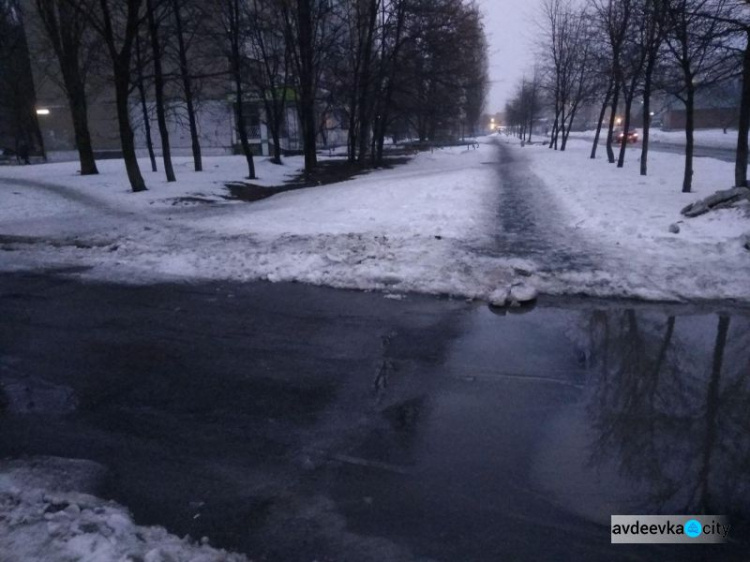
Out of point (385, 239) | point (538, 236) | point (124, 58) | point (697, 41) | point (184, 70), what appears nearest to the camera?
point (385, 239)

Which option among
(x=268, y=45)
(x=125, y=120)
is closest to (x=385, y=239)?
(x=125, y=120)

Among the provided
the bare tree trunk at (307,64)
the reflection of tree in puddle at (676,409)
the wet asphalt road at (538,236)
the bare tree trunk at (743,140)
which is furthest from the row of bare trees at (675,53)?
the bare tree trunk at (307,64)

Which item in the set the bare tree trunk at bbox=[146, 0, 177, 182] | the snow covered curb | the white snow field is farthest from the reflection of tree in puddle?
the bare tree trunk at bbox=[146, 0, 177, 182]

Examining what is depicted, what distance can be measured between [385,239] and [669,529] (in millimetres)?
8333

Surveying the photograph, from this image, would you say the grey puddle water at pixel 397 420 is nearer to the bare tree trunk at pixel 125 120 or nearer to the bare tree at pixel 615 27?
the bare tree trunk at pixel 125 120

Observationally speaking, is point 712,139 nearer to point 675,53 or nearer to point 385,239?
point 675,53

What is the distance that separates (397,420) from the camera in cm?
454

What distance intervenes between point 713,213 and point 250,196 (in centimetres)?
1516

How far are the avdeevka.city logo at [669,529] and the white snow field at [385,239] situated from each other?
4708 millimetres

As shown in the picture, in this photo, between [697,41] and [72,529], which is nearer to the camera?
[72,529]

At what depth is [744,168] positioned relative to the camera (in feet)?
47.2

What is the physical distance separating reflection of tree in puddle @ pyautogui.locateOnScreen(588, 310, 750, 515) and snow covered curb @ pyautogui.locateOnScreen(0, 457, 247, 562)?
2724mm

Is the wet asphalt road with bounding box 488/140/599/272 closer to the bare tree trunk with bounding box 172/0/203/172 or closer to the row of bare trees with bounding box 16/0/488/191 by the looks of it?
the bare tree trunk with bounding box 172/0/203/172

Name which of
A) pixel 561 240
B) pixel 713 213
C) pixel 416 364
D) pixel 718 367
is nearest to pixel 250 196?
pixel 561 240
